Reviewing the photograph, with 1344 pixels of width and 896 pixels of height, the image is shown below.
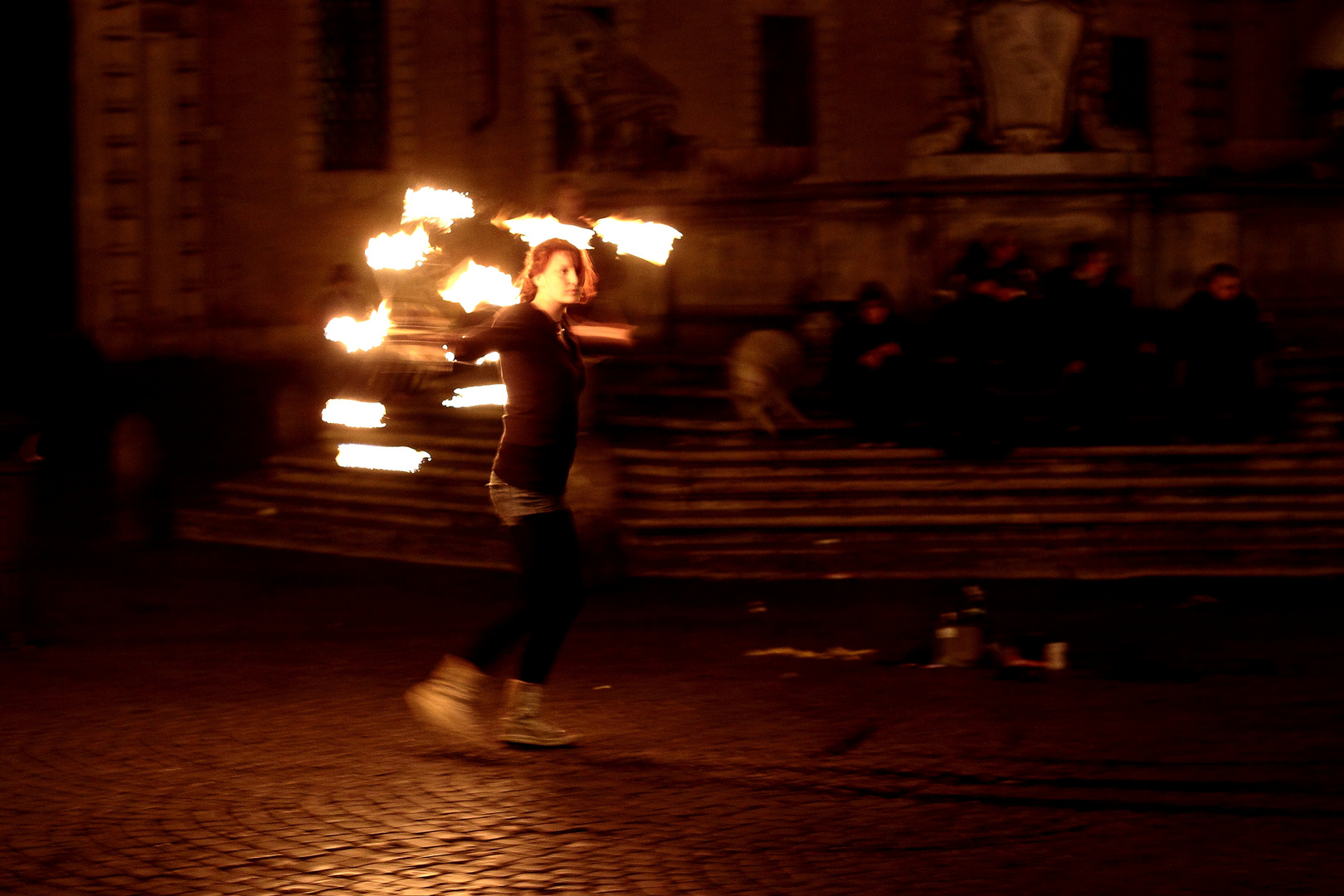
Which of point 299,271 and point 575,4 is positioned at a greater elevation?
point 575,4

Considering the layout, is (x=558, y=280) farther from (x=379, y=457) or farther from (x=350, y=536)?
(x=350, y=536)

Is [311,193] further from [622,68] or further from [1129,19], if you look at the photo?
[1129,19]

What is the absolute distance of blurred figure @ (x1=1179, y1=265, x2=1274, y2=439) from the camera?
519 inches

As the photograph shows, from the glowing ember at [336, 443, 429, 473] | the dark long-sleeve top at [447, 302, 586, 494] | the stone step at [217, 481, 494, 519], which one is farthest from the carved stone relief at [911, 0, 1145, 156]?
the dark long-sleeve top at [447, 302, 586, 494]

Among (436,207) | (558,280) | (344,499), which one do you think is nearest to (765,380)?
(344,499)

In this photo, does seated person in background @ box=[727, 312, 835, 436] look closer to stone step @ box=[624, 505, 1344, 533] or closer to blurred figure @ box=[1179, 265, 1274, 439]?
stone step @ box=[624, 505, 1344, 533]

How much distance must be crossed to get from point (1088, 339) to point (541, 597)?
7258 millimetres

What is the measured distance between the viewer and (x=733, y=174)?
60.9ft

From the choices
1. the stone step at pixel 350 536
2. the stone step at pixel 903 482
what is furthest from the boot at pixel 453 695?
the stone step at pixel 903 482

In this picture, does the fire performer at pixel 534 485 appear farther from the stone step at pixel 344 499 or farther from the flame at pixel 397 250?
the stone step at pixel 344 499

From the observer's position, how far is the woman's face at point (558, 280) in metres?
7.24

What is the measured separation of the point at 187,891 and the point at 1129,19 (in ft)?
73.0

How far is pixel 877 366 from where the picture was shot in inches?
525

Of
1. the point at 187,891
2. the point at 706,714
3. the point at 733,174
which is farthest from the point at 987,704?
the point at 733,174
